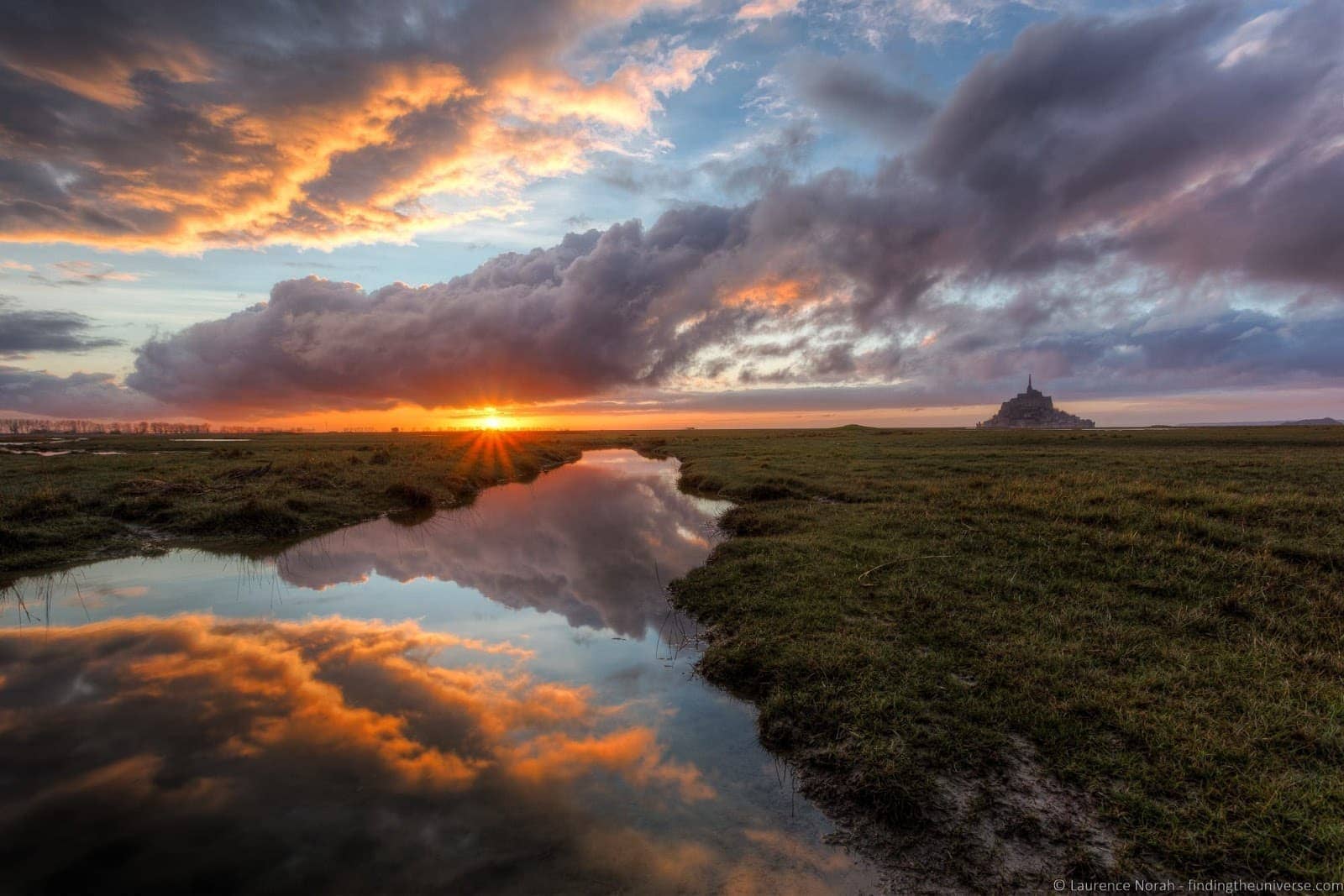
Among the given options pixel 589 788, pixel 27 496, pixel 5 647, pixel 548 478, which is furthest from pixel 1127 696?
pixel 548 478

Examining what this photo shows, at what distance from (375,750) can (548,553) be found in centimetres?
1302

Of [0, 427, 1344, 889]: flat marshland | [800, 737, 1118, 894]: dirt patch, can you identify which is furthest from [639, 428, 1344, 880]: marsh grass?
[800, 737, 1118, 894]: dirt patch

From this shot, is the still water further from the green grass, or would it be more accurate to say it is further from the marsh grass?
the green grass

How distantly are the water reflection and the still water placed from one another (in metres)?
0.40

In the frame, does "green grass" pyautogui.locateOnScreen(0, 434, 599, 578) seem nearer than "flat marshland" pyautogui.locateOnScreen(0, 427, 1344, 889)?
No

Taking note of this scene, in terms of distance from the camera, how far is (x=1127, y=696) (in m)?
7.58

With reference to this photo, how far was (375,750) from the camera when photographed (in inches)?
302

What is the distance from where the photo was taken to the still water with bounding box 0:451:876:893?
18.6 ft

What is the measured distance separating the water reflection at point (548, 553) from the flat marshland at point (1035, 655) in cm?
207

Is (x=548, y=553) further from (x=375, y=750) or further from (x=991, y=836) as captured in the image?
(x=991, y=836)

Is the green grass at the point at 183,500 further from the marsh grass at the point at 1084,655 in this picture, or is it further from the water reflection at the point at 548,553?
the marsh grass at the point at 1084,655

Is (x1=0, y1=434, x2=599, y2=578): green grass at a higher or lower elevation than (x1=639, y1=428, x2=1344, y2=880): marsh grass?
lower

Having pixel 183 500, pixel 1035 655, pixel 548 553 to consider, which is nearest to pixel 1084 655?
pixel 1035 655

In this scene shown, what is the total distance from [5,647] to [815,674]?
16316mm
